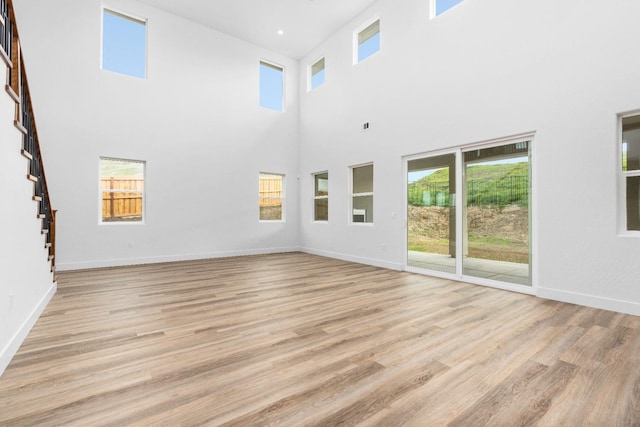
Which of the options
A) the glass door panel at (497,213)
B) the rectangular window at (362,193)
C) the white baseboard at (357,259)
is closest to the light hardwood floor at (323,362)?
the glass door panel at (497,213)

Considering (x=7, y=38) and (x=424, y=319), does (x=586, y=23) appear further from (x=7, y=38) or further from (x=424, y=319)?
(x=7, y=38)

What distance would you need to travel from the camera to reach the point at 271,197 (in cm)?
788

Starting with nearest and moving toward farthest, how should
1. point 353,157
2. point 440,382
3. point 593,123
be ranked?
point 440,382 → point 593,123 → point 353,157

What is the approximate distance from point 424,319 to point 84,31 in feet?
24.0

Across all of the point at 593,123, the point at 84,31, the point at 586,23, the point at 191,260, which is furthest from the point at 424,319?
the point at 84,31

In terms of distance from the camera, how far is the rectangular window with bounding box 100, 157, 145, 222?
576 centimetres

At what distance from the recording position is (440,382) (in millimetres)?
1801

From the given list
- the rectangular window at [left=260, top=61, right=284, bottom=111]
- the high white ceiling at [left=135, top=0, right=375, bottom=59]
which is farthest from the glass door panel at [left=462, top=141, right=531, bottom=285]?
the rectangular window at [left=260, top=61, right=284, bottom=111]

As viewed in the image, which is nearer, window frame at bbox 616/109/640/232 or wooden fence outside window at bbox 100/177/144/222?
window frame at bbox 616/109/640/232

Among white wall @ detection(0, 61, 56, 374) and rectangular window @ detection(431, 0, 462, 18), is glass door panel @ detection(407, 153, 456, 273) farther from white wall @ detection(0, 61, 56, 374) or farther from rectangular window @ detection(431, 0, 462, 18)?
white wall @ detection(0, 61, 56, 374)

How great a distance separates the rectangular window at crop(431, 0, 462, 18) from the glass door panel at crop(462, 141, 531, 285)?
2.35m

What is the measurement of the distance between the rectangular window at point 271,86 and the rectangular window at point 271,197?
1838mm

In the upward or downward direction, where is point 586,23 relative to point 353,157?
upward

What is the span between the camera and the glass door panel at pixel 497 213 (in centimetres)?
396
